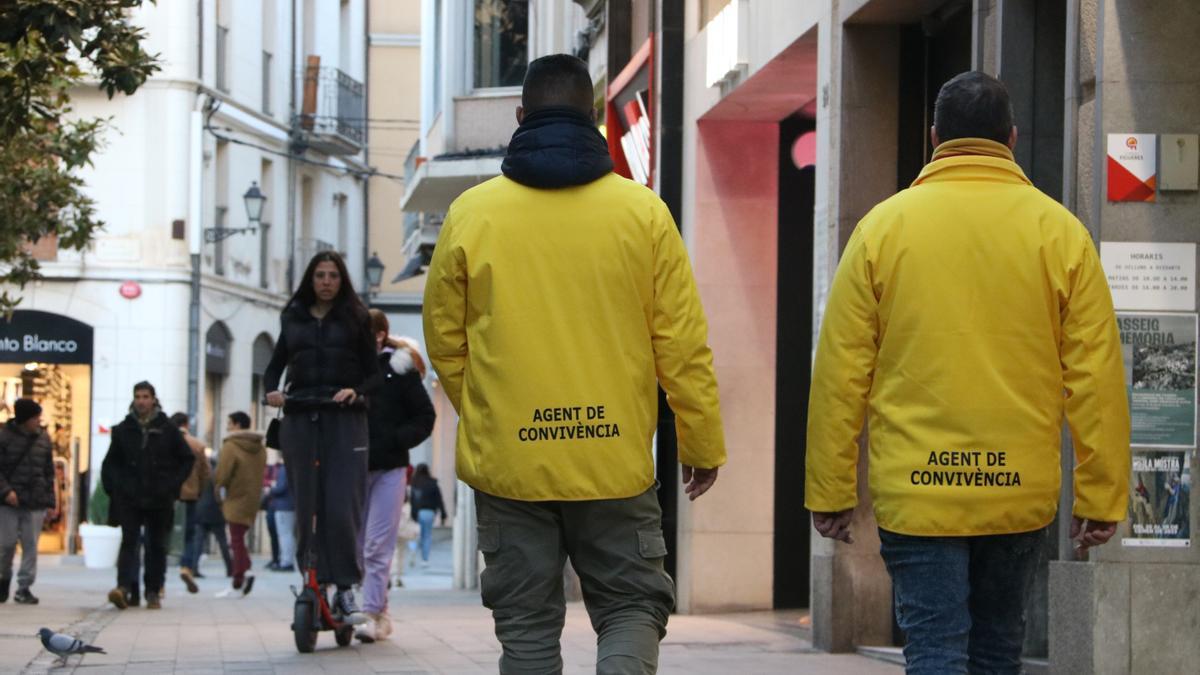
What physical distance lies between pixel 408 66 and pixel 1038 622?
4542 centimetres

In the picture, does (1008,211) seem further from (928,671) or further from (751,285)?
(751,285)

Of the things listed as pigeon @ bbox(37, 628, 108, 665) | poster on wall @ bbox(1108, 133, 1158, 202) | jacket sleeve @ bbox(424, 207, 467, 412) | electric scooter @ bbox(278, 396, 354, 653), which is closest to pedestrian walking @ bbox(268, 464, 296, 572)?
electric scooter @ bbox(278, 396, 354, 653)

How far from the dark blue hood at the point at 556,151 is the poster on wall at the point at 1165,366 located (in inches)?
125

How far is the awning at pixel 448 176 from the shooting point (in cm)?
2425

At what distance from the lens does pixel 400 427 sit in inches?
451

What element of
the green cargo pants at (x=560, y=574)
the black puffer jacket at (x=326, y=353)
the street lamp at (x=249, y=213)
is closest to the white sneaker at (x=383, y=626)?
the black puffer jacket at (x=326, y=353)

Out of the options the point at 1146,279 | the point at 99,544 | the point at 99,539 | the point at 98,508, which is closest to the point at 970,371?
the point at 1146,279

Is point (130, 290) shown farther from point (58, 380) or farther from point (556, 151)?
point (556, 151)

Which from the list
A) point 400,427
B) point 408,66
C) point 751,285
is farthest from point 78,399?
point 400,427

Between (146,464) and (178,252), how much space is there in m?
21.1

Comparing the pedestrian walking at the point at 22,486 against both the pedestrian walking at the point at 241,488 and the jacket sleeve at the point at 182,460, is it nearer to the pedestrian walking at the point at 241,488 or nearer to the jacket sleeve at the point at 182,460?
the pedestrian walking at the point at 241,488

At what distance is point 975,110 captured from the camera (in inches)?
209

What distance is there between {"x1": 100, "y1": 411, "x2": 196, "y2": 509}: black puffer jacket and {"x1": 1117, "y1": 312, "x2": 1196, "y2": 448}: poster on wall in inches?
414

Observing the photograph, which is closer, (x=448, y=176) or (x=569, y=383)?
(x=569, y=383)
